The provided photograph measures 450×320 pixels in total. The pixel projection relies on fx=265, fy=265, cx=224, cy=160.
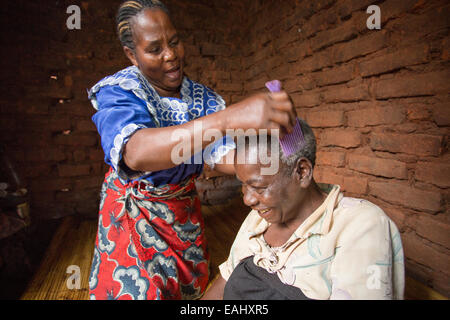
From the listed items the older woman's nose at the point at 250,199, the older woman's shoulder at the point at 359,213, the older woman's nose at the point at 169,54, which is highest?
the older woman's nose at the point at 169,54

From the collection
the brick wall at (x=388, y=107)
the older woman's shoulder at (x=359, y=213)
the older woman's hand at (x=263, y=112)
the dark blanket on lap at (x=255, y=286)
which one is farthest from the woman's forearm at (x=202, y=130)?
the brick wall at (x=388, y=107)

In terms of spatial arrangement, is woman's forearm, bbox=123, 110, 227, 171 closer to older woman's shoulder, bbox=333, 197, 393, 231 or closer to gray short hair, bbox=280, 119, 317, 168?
gray short hair, bbox=280, 119, 317, 168

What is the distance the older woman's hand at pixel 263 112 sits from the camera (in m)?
0.74

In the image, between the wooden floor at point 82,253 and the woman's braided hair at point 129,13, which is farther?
the wooden floor at point 82,253

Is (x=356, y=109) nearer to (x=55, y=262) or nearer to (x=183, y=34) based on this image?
(x=183, y=34)

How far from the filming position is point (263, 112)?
0.74 meters

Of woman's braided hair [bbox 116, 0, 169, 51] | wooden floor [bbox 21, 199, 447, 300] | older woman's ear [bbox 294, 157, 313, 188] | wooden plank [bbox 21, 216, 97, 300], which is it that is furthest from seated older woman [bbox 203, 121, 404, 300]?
wooden plank [bbox 21, 216, 97, 300]

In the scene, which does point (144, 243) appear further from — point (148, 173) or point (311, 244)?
point (311, 244)

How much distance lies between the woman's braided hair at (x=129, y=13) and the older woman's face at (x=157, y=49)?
0.08 feet

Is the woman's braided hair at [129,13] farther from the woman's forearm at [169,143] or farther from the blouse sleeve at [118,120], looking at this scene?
the woman's forearm at [169,143]

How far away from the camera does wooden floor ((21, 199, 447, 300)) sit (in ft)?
5.52

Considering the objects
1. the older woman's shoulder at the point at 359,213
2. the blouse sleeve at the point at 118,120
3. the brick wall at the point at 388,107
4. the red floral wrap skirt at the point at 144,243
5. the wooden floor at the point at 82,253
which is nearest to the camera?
the older woman's shoulder at the point at 359,213
